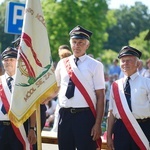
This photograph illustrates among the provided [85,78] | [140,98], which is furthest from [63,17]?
[140,98]

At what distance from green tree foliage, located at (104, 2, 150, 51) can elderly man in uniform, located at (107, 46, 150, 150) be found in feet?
287

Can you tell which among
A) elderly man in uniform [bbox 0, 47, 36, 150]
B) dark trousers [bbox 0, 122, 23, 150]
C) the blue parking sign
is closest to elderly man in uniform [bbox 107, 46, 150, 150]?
elderly man in uniform [bbox 0, 47, 36, 150]

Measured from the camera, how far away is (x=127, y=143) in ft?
19.5

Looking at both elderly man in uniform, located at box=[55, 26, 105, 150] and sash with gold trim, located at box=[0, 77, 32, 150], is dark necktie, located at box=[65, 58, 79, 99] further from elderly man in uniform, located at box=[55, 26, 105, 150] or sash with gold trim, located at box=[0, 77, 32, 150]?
sash with gold trim, located at box=[0, 77, 32, 150]

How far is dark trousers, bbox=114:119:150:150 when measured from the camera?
19.5ft

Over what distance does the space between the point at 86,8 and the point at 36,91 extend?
127 feet

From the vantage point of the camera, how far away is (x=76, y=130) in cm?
596

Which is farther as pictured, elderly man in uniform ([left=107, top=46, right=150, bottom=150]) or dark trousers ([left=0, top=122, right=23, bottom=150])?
dark trousers ([left=0, top=122, right=23, bottom=150])

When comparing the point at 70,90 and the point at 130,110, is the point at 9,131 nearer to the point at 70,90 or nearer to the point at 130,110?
the point at 70,90

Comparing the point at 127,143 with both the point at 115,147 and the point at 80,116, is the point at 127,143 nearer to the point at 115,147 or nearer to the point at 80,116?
the point at 115,147

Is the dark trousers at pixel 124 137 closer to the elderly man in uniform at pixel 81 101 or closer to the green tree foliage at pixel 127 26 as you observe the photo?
the elderly man in uniform at pixel 81 101

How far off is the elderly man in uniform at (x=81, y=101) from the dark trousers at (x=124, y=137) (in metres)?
0.24

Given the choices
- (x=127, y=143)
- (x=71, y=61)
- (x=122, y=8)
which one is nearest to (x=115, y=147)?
(x=127, y=143)

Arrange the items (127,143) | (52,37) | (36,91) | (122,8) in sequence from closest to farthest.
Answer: (36,91) < (127,143) < (52,37) < (122,8)
